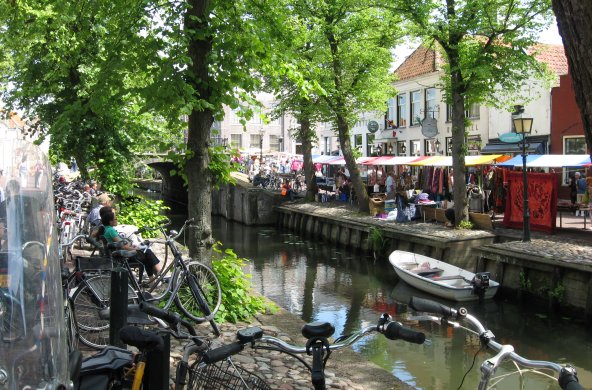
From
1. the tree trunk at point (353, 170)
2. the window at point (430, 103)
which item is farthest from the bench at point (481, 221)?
the window at point (430, 103)

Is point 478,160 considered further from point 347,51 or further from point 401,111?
point 401,111

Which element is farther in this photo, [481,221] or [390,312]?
[481,221]

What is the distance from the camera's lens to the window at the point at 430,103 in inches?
1406

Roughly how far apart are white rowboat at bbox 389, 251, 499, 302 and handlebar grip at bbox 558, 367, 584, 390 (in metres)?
11.1

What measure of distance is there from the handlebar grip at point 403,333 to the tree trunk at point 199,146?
17.3 feet

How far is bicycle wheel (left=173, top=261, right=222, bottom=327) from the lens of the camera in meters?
7.18

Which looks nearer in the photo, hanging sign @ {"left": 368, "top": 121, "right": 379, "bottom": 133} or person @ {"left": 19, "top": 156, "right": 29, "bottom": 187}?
person @ {"left": 19, "top": 156, "right": 29, "bottom": 187}

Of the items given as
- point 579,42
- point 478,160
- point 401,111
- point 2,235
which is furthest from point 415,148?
point 2,235

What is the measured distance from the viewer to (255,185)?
36.2m

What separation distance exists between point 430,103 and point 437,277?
74.4ft

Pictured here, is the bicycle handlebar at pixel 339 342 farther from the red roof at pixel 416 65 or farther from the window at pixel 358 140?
the window at pixel 358 140

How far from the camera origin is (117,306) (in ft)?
17.0

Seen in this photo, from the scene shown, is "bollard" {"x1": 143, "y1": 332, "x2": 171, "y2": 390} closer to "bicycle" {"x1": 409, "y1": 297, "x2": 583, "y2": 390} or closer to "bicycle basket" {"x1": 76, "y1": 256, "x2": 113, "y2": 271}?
"bicycle" {"x1": 409, "y1": 297, "x2": 583, "y2": 390}

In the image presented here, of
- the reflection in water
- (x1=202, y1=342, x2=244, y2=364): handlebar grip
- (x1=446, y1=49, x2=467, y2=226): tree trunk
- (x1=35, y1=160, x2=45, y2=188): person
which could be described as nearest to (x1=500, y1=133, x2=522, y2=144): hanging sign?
(x1=446, y1=49, x2=467, y2=226): tree trunk
